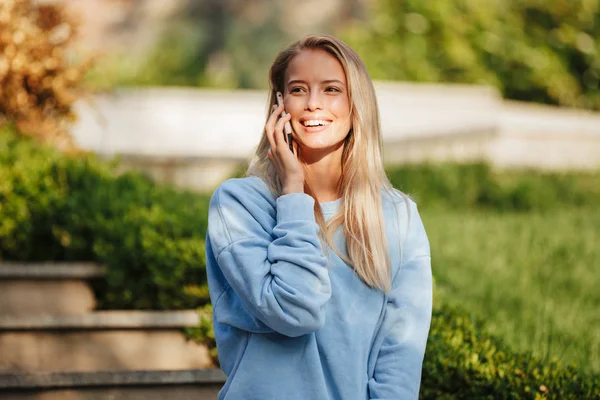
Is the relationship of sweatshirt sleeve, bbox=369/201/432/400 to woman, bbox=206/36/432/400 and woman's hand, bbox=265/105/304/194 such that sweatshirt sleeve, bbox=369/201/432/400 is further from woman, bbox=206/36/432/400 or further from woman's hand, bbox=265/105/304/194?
woman's hand, bbox=265/105/304/194

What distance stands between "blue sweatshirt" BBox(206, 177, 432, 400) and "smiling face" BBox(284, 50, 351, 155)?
21 cm

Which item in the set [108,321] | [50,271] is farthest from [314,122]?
[50,271]

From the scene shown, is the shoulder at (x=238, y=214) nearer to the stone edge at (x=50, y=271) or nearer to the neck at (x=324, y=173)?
the neck at (x=324, y=173)

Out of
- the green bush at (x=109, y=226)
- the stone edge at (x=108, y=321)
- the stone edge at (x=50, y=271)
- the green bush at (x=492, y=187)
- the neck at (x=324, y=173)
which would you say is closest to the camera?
the neck at (x=324, y=173)

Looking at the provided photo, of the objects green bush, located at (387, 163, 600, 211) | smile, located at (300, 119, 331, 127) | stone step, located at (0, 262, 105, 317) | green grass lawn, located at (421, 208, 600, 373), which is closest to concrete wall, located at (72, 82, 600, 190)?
green bush, located at (387, 163, 600, 211)

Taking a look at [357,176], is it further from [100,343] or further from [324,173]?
[100,343]

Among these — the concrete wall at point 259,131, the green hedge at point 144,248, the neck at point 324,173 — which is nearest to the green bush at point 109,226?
the green hedge at point 144,248

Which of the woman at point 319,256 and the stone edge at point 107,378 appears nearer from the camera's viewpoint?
the woman at point 319,256

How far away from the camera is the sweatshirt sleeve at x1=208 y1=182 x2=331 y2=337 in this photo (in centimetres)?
228

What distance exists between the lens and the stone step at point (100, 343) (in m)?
4.43

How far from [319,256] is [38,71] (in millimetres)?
5370

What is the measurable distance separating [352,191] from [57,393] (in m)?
2.05

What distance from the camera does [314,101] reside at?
2518 millimetres

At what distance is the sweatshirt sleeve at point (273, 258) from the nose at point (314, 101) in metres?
0.27
